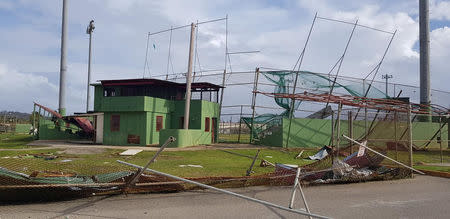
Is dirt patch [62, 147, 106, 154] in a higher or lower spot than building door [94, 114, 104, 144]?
lower

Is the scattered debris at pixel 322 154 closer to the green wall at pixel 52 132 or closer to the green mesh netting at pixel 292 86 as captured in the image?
the green mesh netting at pixel 292 86

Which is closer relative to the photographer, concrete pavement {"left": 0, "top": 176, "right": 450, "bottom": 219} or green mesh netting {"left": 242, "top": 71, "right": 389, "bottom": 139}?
concrete pavement {"left": 0, "top": 176, "right": 450, "bottom": 219}

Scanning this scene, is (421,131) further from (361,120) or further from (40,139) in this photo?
(40,139)

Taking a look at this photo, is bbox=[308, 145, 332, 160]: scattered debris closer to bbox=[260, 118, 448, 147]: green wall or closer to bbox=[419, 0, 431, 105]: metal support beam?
bbox=[260, 118, 448, 147]: green wall

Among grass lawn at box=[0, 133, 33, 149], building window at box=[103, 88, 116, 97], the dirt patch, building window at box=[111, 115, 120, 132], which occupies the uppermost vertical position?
building window at box=[103, 88, 116, 97]

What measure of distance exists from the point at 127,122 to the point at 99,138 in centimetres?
336

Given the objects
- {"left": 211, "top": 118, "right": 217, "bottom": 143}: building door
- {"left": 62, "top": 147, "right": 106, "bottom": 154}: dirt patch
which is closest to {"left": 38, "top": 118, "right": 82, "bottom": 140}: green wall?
{"left": 62, "top": 147, "right": 106, "bottom": 154}: dirt patch

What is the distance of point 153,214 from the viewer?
637 centimetres

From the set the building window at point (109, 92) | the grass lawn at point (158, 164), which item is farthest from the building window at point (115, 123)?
the grass lawn at point (158, 164)

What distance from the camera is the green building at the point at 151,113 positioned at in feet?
76.0

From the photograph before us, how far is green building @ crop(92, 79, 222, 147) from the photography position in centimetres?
2317

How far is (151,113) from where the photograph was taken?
23.7 metres

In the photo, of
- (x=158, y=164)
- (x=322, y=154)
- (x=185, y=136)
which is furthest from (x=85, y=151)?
(x=322, y=154)

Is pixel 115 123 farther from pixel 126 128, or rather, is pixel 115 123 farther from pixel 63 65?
pixel 63 65
